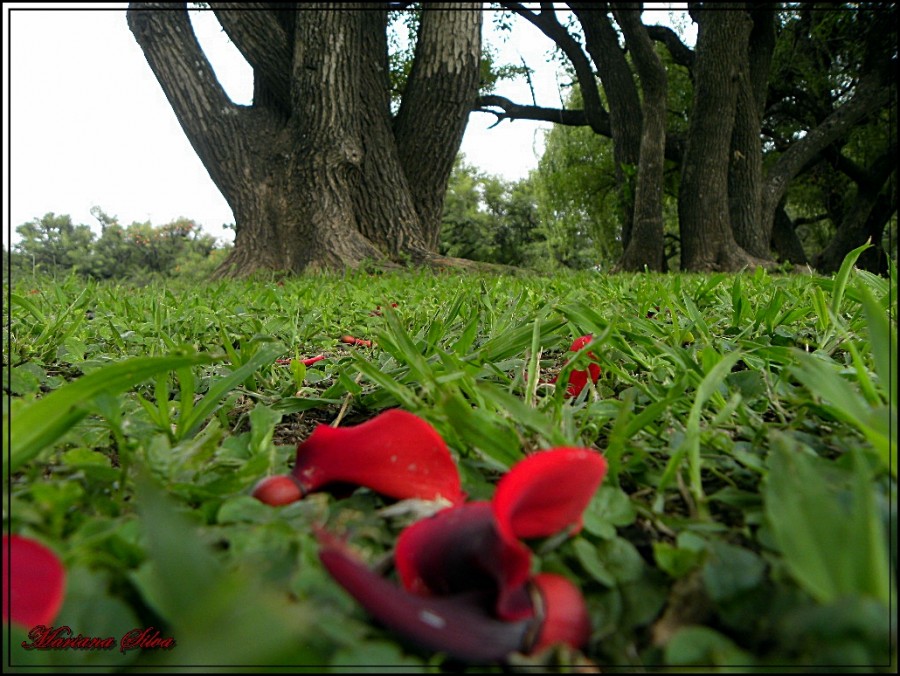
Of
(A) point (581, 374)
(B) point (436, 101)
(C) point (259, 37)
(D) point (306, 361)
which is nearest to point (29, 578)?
(A) point (581, 374)

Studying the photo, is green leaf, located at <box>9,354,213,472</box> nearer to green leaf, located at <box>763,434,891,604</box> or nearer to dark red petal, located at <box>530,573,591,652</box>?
dark red petal, located at <box>530,573,591,652</box>

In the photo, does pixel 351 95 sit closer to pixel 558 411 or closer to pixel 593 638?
pixel 558 411

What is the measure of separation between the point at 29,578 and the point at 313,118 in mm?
6280

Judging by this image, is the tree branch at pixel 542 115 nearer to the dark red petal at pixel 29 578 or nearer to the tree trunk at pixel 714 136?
the tree trunk at pixel 714 136

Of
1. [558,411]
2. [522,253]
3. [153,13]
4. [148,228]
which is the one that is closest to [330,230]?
[153,13]

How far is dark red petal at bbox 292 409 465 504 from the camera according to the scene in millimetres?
574

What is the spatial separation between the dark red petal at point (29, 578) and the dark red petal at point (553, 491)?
29 centimetres

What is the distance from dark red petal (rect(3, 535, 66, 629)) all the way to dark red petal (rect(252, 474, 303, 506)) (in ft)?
0.75

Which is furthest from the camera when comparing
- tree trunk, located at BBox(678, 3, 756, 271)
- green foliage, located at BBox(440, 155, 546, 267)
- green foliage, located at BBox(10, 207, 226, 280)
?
green foliage, located at BBox(440, 155, 546, 267)

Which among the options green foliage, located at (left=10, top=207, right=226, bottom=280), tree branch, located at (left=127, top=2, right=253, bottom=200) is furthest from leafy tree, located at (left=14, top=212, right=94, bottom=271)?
tree branch, located at (left=127, top=2, right=253, bottom=200)

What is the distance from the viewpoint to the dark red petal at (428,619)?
1.16ft

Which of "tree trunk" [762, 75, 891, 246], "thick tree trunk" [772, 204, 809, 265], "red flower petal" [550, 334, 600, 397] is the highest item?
"tree trunk" [762, 75, 891, 246]

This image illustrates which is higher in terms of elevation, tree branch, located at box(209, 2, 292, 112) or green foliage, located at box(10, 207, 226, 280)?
tree branch, located at box(209, 2, 292, 112)

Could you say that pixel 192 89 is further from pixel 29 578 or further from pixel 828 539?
pixel 828 539
